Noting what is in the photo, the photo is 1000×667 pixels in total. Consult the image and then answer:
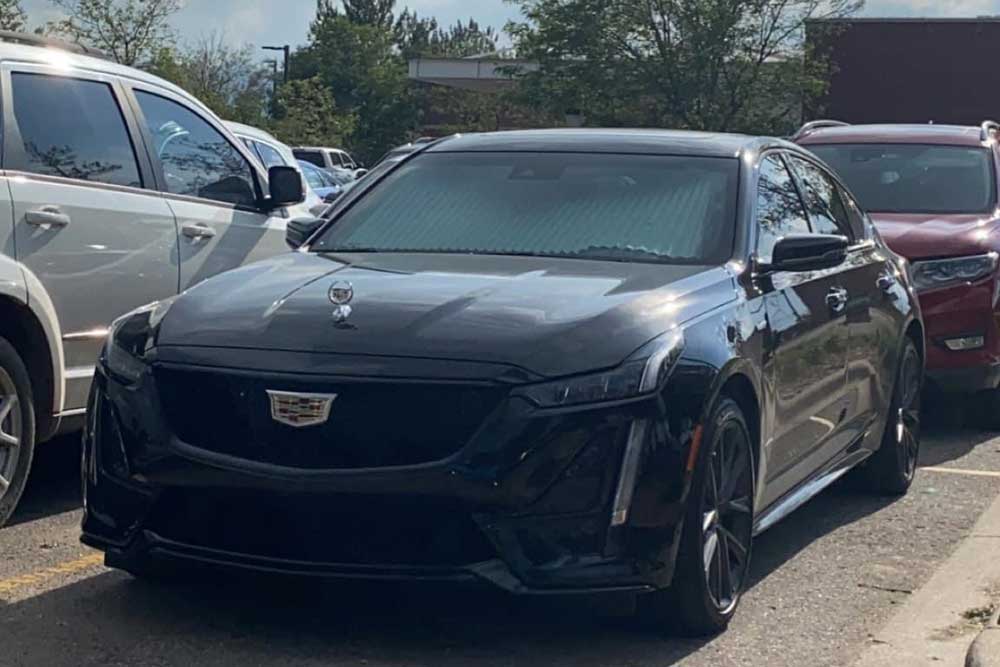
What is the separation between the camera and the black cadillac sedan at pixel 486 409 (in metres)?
4.48

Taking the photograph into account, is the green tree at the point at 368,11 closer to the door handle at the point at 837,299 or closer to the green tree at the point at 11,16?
the green tree at the point at 11,16

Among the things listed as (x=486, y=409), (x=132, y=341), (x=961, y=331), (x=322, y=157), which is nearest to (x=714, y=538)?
(x=486, y=409)

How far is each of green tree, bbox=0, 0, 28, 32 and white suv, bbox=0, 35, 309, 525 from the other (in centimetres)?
1862

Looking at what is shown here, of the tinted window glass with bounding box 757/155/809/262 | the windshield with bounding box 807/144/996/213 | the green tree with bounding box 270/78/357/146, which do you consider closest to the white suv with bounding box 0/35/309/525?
the tinted window glass with bounding box 757/155/809/262

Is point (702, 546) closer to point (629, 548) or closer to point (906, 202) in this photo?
point (629, 548)

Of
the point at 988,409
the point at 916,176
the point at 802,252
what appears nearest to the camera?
the point at 802,252

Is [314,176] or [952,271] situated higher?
[952,271]

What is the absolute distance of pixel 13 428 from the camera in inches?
241

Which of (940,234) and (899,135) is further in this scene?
(899,135)

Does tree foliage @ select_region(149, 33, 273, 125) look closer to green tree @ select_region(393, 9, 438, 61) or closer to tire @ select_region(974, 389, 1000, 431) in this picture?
tire @ select_region(974, 389, 1000, 431)

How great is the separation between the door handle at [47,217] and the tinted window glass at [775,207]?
271cm

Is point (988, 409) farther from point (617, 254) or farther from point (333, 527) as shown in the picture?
point (333, 527)

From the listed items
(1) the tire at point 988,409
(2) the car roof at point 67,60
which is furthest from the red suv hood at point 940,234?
(2) the car roof at point 67,60

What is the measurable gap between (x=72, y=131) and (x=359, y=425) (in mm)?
2800
